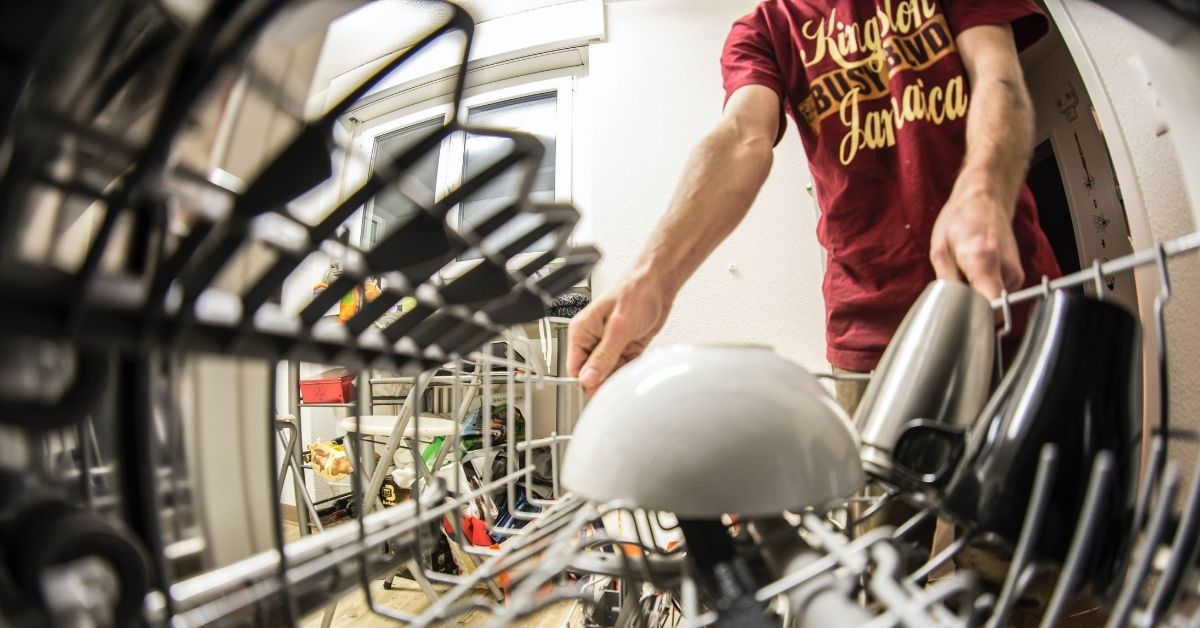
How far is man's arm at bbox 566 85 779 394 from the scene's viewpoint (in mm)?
409

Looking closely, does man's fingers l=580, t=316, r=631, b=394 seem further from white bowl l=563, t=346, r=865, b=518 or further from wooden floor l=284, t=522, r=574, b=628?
wooden floor l=284, t=522, r=574, b=628

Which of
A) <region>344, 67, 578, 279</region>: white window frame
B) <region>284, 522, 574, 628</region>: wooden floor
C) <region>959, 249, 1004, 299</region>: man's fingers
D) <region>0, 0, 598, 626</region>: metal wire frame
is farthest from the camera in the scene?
<region>344, 67, 578, 279</region>: white window frame

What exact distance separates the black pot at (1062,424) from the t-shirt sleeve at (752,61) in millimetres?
538

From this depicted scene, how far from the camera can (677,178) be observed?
1510mm

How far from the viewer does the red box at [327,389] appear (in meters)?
1.76

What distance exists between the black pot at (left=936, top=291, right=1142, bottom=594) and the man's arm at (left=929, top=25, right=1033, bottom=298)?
0.15 metres

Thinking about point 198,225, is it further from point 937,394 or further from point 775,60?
point 775,60

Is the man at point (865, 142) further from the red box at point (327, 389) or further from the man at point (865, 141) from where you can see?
the red box at point (327, 389)

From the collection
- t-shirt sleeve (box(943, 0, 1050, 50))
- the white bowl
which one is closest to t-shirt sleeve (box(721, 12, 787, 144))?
t-shirt sleeve (box(943, 0, 1050, 50))

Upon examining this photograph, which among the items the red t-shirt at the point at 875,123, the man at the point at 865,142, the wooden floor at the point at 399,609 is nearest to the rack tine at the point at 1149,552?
the man at the point at 865,142

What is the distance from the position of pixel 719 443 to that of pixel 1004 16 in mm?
758

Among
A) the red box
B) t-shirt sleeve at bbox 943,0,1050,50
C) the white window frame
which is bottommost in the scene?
the red box

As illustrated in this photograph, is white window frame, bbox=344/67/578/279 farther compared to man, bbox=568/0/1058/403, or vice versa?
white window frame, bbox=344/67/578/279

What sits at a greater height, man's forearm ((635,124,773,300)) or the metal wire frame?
man's forearm ((635,124,773,300))
